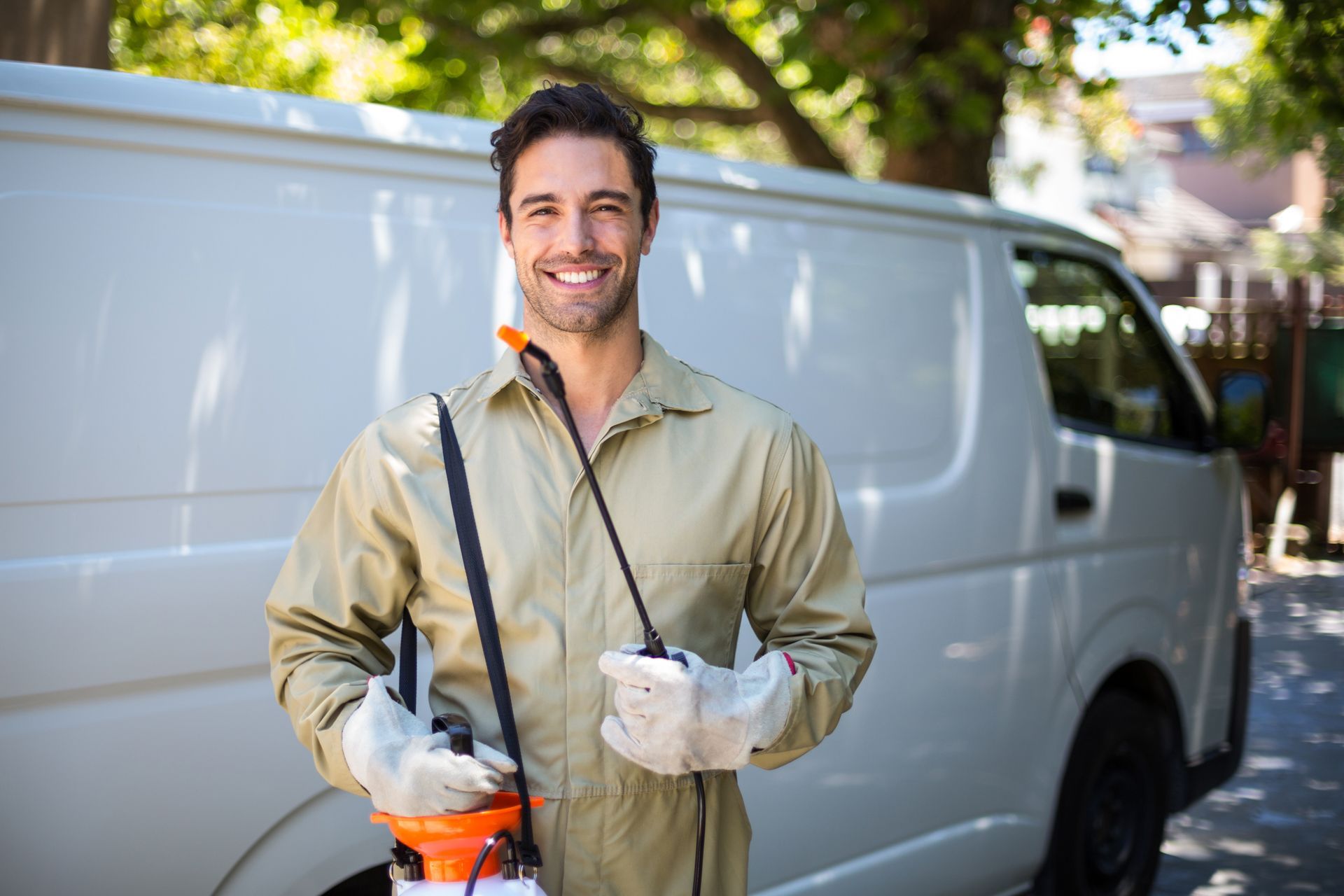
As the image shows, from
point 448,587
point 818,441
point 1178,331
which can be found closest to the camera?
point 448,587

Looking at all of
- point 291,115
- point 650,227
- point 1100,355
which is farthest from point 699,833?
point 1100,355

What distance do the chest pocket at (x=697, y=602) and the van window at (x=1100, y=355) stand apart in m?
2.13

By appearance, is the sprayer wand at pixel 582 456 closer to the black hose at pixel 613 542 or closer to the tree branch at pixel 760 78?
the black hose at pixel 613 542

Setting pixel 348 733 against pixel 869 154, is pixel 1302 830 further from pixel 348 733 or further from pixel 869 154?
pixel 869 154

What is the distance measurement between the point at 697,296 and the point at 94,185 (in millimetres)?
1288

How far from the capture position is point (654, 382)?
1.96m

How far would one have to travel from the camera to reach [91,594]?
6.84ft

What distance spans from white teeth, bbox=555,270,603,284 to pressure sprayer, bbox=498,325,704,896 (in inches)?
7.6

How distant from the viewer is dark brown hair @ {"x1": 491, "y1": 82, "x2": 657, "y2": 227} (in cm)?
191

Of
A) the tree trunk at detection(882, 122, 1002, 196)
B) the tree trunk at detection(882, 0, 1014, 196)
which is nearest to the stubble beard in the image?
the tree trunk at detection(882, 0, 1014, 196)

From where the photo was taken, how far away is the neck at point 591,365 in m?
1.96

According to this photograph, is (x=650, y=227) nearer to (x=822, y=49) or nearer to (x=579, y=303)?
(x=579, y=303)

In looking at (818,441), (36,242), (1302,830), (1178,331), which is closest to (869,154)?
(1178,331)

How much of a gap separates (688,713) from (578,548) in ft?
1.10
